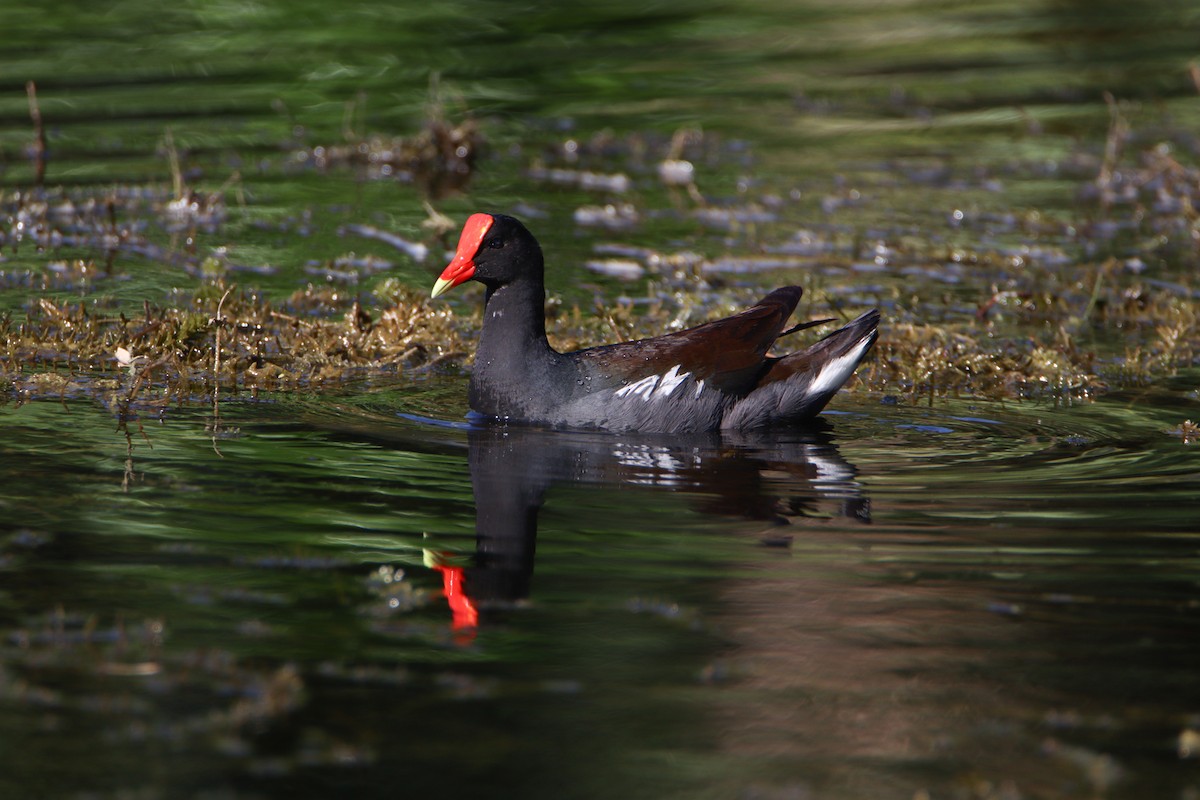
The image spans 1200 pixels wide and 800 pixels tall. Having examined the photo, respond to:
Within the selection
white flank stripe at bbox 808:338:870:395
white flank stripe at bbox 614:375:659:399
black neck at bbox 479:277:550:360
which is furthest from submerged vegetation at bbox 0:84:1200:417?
white flank stripe at bbox 614:375:659:399

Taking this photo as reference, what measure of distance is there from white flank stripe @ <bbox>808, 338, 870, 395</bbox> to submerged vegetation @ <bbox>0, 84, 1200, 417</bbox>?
0.85 metres

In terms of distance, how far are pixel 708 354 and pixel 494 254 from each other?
3.51 ft

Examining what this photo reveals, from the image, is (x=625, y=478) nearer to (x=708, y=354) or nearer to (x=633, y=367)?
(x=633, y=367)

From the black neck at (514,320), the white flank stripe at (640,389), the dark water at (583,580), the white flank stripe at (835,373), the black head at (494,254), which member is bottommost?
the dark water at (583,580)

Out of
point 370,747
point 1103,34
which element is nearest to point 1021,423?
point 370,747

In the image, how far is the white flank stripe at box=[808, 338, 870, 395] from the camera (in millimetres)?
7586

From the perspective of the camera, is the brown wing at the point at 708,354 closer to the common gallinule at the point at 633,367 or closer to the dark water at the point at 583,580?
the common gallinule at the point at 633,367

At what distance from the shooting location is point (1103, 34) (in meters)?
19.0

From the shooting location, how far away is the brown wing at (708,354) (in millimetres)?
7410

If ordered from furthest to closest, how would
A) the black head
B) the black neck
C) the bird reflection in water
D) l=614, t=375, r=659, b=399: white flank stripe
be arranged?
the black head → the black neck → l=614, t=375, r=659, b=399: white flank stripe → the bird reflection in water

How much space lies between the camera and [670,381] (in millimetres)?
7410

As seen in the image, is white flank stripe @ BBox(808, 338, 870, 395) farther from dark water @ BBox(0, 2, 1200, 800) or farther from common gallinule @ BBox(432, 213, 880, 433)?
dark water @ BBox(0, 2, 1200, 800)

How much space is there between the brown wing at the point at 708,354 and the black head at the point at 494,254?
19.4 inches

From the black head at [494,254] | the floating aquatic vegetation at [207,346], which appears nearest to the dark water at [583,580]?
the floating aquatic vegetation at [207,346]
